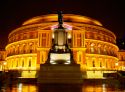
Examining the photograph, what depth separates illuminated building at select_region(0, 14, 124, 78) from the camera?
225ft

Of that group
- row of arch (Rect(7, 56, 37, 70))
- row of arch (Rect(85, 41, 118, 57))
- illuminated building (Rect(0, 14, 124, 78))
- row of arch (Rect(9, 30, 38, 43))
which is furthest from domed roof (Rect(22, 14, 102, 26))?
row of arch (Rect(7, 56, 37, 70))

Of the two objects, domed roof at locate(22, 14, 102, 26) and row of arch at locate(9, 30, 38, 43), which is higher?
domed roof at locate(22, 14, 102, 26)

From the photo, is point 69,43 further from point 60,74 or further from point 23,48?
point 60,74

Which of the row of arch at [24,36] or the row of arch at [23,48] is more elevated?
the row of arch at [24,36]

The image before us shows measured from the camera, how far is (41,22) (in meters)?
79.1

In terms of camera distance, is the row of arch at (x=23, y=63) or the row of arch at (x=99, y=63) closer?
the row of arch at (x=23, y=63)

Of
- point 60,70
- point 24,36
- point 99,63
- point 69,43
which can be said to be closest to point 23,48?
point 24,36

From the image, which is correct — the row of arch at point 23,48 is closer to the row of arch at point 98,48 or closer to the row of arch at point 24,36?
→ the row of arch at point 24,36

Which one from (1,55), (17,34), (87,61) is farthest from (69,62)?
(1,55)

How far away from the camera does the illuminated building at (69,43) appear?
68562 mm

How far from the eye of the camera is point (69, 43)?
67875mm

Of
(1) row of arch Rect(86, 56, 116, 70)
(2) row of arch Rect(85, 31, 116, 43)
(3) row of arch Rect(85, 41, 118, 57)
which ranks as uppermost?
(2) row of arch Rect(85, 31, 116, 43)

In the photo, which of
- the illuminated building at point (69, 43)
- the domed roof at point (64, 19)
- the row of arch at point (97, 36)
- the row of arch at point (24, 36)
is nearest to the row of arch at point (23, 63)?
the illuminated building at point (69, 43)

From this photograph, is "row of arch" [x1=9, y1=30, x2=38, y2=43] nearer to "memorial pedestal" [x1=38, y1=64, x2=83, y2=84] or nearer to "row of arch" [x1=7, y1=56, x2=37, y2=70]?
"row of arch" [x1=7, y1=56, x2=37, y2=70]
